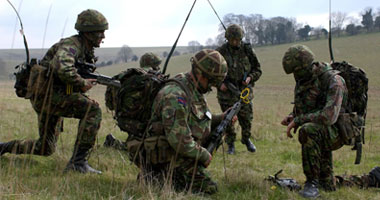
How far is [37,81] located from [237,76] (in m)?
A: 4.16

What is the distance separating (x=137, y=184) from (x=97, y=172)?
1257 mm

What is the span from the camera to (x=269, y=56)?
220ft

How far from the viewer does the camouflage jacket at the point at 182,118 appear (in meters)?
3.97

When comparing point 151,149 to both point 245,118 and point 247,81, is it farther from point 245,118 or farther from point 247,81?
point 245,118

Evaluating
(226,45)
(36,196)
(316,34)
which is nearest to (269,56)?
(316,34)

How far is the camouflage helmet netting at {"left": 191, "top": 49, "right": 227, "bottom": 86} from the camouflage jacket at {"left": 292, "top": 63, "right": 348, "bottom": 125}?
145 centimetres

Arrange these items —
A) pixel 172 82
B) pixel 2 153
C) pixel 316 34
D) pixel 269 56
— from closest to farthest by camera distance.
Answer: pixel 172 82 < pixel 2 153 < pixel 269 56 < pixel 316 34

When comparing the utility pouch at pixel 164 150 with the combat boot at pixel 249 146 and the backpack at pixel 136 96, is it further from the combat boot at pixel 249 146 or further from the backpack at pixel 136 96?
the combat boot at pixel 249 146

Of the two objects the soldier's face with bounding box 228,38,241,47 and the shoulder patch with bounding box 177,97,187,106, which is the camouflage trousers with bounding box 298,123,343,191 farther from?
the soldier's face with bounding box 228,38,241,47

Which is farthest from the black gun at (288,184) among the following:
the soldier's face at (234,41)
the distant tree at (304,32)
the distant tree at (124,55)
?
the distant tree at (124,55)

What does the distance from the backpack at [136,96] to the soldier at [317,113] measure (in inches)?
73.2

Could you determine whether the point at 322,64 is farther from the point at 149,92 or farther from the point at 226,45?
the point at 226,45

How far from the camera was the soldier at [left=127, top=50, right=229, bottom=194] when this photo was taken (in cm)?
399

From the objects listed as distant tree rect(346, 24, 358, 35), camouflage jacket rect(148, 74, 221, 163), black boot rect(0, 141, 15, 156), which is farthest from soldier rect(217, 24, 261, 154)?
distant tree rect(346, 24, 358, 35)
